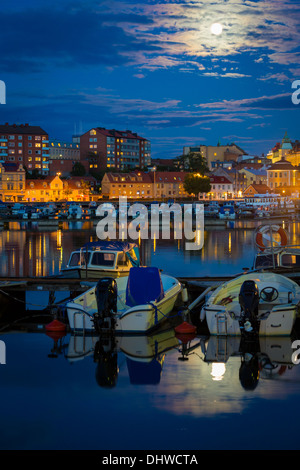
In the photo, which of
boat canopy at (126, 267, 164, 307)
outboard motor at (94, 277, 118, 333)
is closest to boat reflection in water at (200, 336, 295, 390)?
boat canopy at (126, 267, 164, 307)

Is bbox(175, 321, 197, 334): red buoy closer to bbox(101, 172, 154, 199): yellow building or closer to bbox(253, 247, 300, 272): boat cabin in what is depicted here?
bbox(253, 247, 300, 272): boat cabin

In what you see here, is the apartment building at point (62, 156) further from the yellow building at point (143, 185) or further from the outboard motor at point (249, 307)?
the outboard motor at point (249, 307)

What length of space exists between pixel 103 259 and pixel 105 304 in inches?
255

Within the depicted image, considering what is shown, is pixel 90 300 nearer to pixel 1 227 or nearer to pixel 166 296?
pixel 166 296

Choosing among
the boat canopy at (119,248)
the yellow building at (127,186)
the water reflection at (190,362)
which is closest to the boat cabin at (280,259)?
the boat canopy at (119,248)

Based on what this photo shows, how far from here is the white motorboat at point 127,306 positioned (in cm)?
1650

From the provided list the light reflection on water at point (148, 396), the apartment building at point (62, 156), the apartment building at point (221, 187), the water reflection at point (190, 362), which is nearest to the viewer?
the light reflection on water at point (148, 396)

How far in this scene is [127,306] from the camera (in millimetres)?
17891

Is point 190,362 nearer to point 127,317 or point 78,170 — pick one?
point 127,317

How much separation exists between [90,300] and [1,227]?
2302 inches

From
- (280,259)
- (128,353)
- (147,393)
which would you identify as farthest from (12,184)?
(147,393)

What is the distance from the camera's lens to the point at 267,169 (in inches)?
6855

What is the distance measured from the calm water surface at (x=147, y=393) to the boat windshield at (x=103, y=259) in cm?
485
